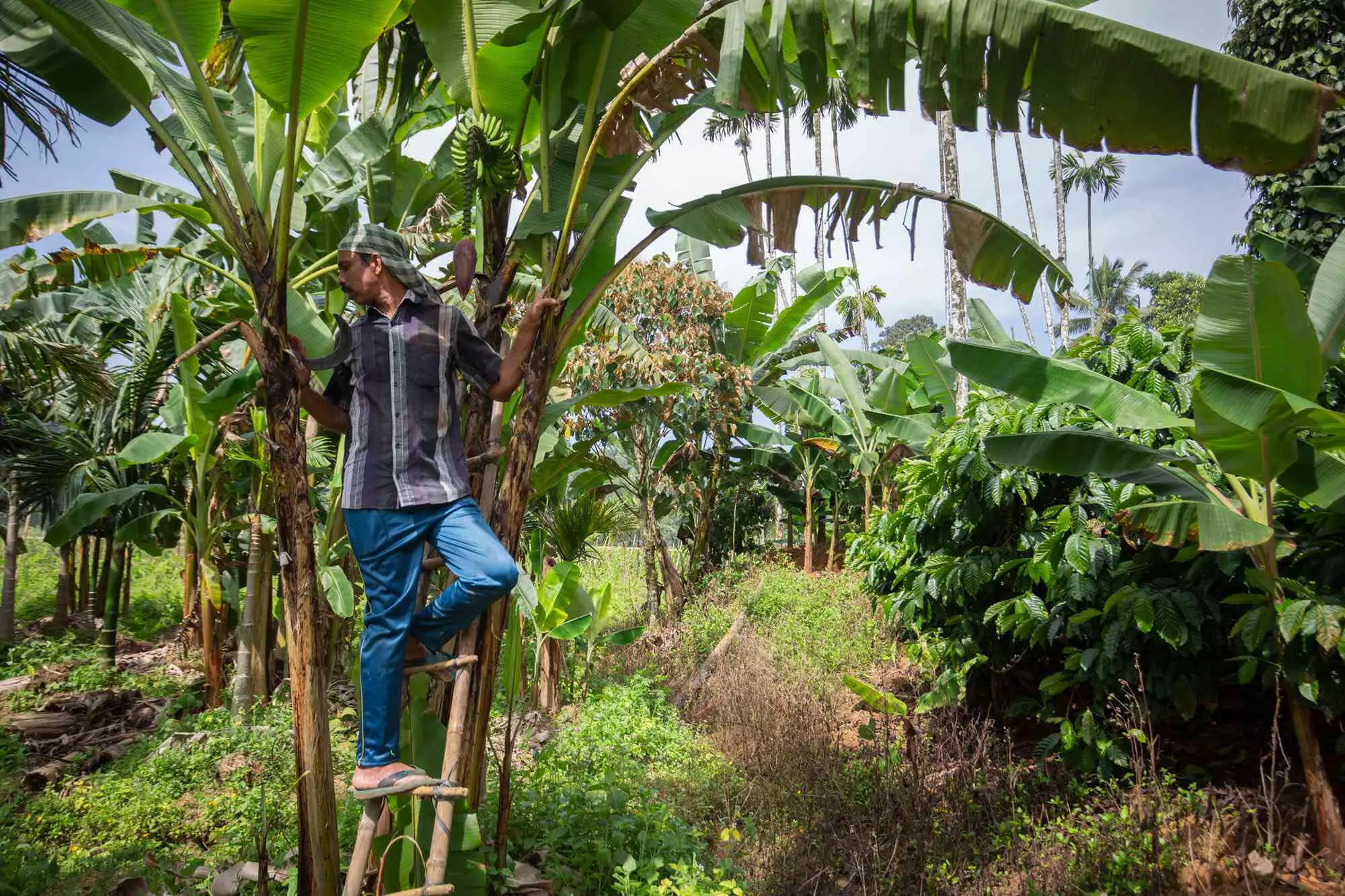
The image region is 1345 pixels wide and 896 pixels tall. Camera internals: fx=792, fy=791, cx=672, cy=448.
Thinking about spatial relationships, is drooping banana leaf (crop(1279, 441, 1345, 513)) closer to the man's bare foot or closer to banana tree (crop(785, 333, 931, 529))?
the man's bare foot

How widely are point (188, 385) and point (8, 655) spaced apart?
15.1ft

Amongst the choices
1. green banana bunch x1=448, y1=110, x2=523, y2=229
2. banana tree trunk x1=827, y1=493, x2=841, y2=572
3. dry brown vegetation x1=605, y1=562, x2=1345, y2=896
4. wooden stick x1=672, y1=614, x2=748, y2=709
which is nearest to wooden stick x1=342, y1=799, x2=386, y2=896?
green banana bunch x1=448, y1=110, x2=523, y2=229

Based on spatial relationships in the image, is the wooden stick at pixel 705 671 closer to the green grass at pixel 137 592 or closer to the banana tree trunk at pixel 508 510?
the banana tree trunk at pixel 508 510

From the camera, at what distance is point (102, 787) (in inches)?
203

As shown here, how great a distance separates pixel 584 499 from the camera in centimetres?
848

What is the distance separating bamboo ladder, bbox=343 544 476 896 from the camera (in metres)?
2.52

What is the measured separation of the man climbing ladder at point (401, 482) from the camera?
2.64 m

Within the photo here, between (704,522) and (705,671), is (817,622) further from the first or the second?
(704,522)

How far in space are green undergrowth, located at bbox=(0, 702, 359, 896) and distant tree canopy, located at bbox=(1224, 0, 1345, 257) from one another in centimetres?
1199

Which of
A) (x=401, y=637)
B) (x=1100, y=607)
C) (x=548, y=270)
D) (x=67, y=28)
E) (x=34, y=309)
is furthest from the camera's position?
(x=34, y=309)

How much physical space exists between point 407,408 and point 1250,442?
3780 mm

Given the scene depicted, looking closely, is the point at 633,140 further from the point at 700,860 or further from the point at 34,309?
the point at 34,309

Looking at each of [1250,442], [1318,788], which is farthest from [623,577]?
[1250,442]

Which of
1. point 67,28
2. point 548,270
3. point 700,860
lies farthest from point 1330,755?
point 67,28
